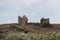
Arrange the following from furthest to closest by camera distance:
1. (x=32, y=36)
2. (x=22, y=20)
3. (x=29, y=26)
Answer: (x=22, y=20) < (x=29, y=26) < (x=32, y=36)

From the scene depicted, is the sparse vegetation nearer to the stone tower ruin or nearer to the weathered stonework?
the weathered stonework

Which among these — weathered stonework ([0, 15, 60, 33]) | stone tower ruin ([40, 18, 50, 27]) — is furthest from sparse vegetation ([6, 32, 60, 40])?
stone tower ruin ([40, 18, 50, 27])

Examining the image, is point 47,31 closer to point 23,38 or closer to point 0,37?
point 23,38

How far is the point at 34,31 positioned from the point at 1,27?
11.0ft

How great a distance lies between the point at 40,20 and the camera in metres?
24.7

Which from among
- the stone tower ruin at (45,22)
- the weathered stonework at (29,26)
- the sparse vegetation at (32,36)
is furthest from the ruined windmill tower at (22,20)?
the sparse vegetation at (32,36)

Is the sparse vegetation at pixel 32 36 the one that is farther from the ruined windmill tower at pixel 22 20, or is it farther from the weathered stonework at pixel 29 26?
the ruined windmill tower at pixel 22 20

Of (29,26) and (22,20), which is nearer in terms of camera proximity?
(29,26)

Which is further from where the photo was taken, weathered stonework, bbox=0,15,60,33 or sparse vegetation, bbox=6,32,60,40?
weathered stonework, bbox=0,15,60,33

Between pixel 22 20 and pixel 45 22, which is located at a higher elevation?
pixel 22 20

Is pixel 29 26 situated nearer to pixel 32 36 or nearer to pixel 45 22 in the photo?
pixel 45 22

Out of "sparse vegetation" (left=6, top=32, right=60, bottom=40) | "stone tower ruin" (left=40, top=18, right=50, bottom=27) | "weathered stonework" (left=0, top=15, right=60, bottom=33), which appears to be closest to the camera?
"sparse vegetation" (left=6, top=32, right=60, bottom=40)

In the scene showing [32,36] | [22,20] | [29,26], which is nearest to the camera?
[32,36]

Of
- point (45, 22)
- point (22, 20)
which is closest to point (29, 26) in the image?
point (22, 20)
